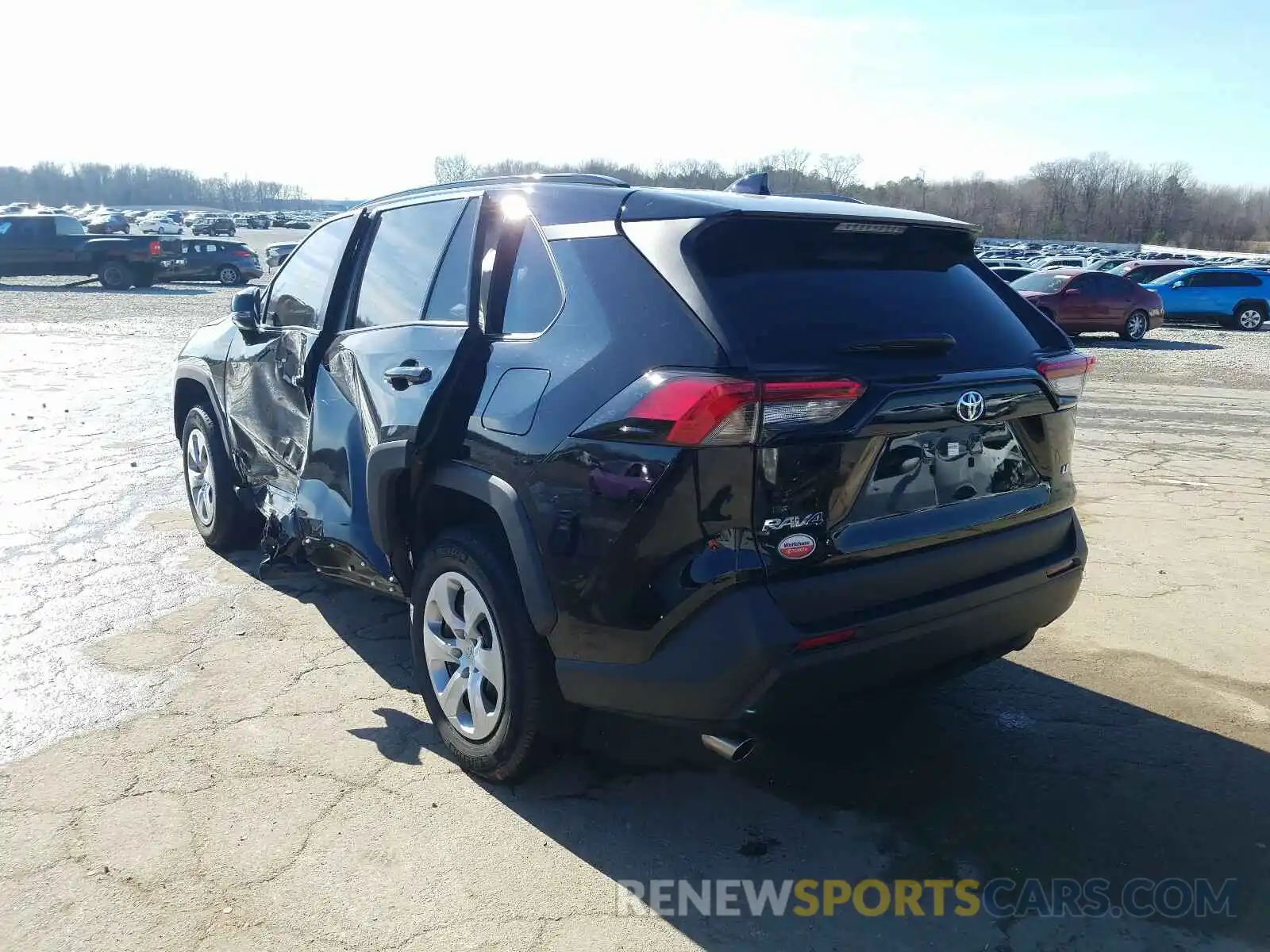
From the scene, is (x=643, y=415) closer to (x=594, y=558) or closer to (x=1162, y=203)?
(x=594, y=558)

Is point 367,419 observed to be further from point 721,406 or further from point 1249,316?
point 1249,316

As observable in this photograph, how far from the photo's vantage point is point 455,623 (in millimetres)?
3412

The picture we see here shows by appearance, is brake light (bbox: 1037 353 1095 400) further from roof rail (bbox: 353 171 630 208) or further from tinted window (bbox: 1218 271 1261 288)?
tinted window (bbox: 1218 271 1261 288)

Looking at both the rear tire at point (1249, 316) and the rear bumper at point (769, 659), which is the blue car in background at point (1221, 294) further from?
the rear bumper at point (769, 659)

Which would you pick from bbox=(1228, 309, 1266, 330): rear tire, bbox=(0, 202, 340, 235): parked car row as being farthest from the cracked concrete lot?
bbox=(0, 202, 340, 235): parked car row

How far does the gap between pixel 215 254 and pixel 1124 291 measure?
2517 centimetres

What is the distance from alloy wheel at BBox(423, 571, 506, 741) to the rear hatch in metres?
1.11

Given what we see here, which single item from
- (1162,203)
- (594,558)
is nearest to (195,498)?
(594,558)

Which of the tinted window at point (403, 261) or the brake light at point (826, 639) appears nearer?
the brake light at point (826, 639)

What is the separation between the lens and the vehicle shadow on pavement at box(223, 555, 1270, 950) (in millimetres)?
2850

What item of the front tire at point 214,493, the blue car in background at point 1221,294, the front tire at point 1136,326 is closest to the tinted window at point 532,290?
the front tire at point 214,493

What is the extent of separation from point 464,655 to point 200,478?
3.33 metres

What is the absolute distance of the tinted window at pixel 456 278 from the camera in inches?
137

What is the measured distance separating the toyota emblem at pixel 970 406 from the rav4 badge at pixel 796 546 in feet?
2.10
